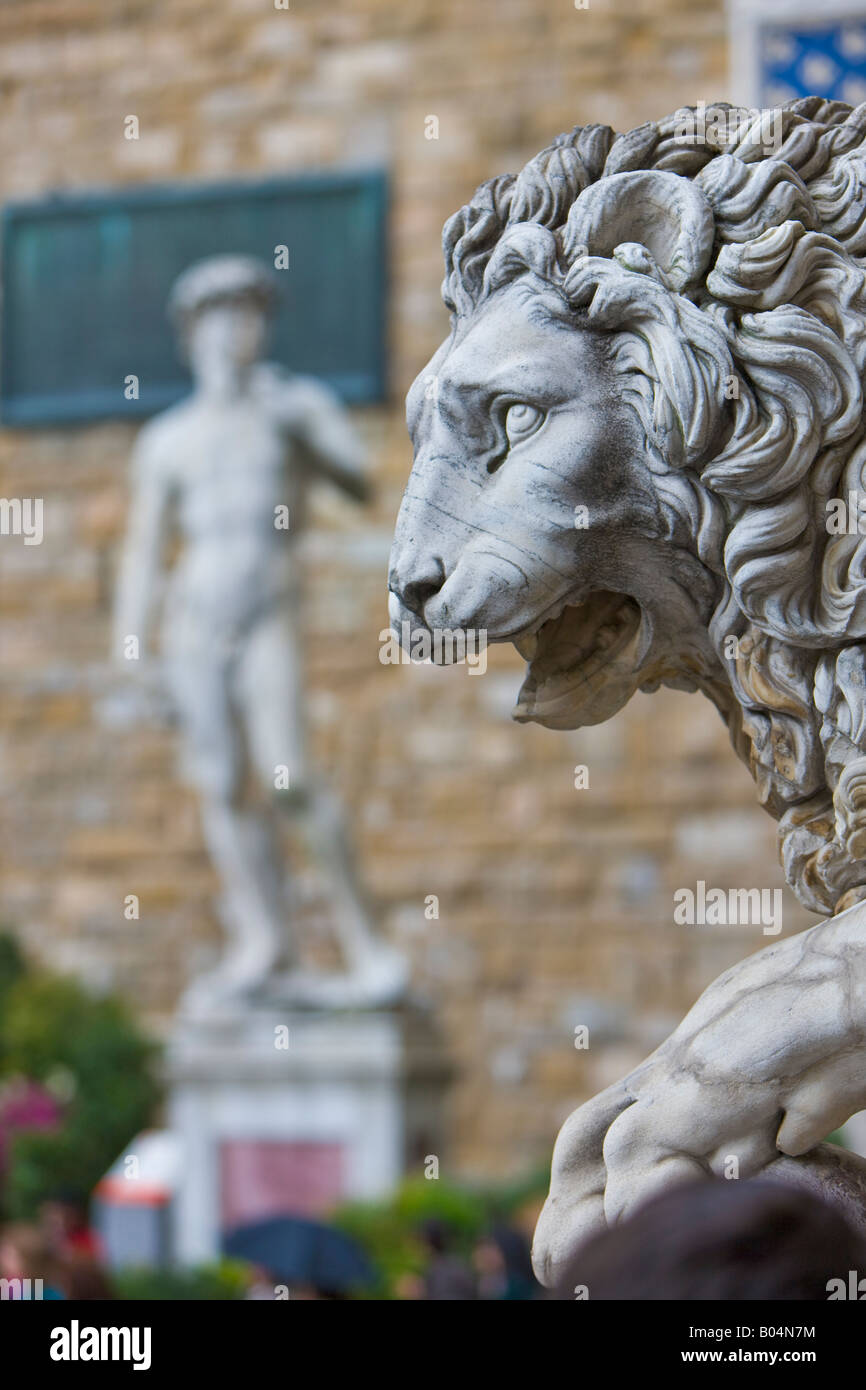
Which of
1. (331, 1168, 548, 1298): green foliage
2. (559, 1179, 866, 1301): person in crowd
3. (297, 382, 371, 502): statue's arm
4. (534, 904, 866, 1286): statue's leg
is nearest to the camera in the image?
(559, 1179, 866, 1301): person in crowd

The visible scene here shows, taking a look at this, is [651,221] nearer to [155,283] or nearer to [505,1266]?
[505,1266]

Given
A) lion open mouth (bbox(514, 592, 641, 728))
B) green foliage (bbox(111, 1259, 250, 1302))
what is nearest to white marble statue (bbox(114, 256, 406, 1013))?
green foliage (bbox(111, 1259, 250, 1302))

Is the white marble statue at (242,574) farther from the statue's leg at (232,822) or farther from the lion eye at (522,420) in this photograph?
the lion eye at (522,420)

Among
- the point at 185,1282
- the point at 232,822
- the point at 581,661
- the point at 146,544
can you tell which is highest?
the point at 146,544

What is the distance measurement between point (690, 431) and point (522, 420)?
94mm

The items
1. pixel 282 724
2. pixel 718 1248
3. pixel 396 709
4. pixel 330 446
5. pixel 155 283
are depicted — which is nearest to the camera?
pixel 718 1248

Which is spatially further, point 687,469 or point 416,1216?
point 416,1216

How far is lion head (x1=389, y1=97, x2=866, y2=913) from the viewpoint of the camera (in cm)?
113

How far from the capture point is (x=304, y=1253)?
5.65 meters

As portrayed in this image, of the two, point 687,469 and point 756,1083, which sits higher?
point 687,469

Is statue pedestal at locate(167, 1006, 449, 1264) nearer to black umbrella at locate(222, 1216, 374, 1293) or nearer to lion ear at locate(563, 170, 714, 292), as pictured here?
black umbrella at locate(222, 1216, 374, 1293)

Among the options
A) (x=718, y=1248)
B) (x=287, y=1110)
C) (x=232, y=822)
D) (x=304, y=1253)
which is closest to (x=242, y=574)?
(x=232, y=822)

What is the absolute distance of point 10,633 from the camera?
1025cm

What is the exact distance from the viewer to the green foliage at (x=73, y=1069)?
774cm
